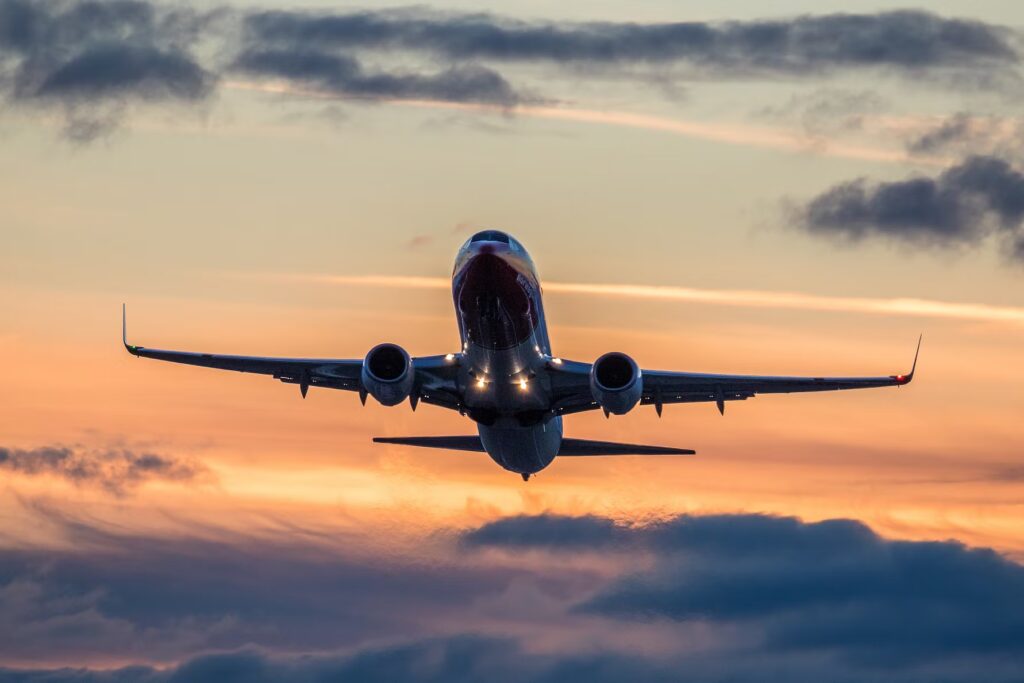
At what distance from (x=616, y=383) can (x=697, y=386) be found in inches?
283

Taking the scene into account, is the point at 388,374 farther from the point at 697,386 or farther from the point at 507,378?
the point at 697,386

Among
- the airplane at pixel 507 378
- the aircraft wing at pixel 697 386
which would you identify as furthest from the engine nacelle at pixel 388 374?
the aircraft wing at pixel 697 386

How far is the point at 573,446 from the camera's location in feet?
248

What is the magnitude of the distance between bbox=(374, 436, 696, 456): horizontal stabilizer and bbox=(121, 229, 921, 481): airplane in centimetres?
4

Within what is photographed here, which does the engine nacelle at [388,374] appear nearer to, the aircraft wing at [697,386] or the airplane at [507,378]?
the airplane at [507,378]

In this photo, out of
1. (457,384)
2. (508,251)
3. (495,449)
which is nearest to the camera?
(508,251)

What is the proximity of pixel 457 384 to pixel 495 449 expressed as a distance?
5206 millimetres

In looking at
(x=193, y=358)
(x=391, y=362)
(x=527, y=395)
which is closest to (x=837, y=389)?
(x=527, y=395)

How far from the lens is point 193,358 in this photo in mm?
72375

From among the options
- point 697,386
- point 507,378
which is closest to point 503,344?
point 507,378

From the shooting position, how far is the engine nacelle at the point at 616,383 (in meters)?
64.6

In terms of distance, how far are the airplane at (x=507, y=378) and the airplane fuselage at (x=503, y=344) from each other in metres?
0.03

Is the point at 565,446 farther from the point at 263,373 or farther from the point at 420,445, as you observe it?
the point at 263,373

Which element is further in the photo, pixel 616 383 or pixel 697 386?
pixel 697 386
